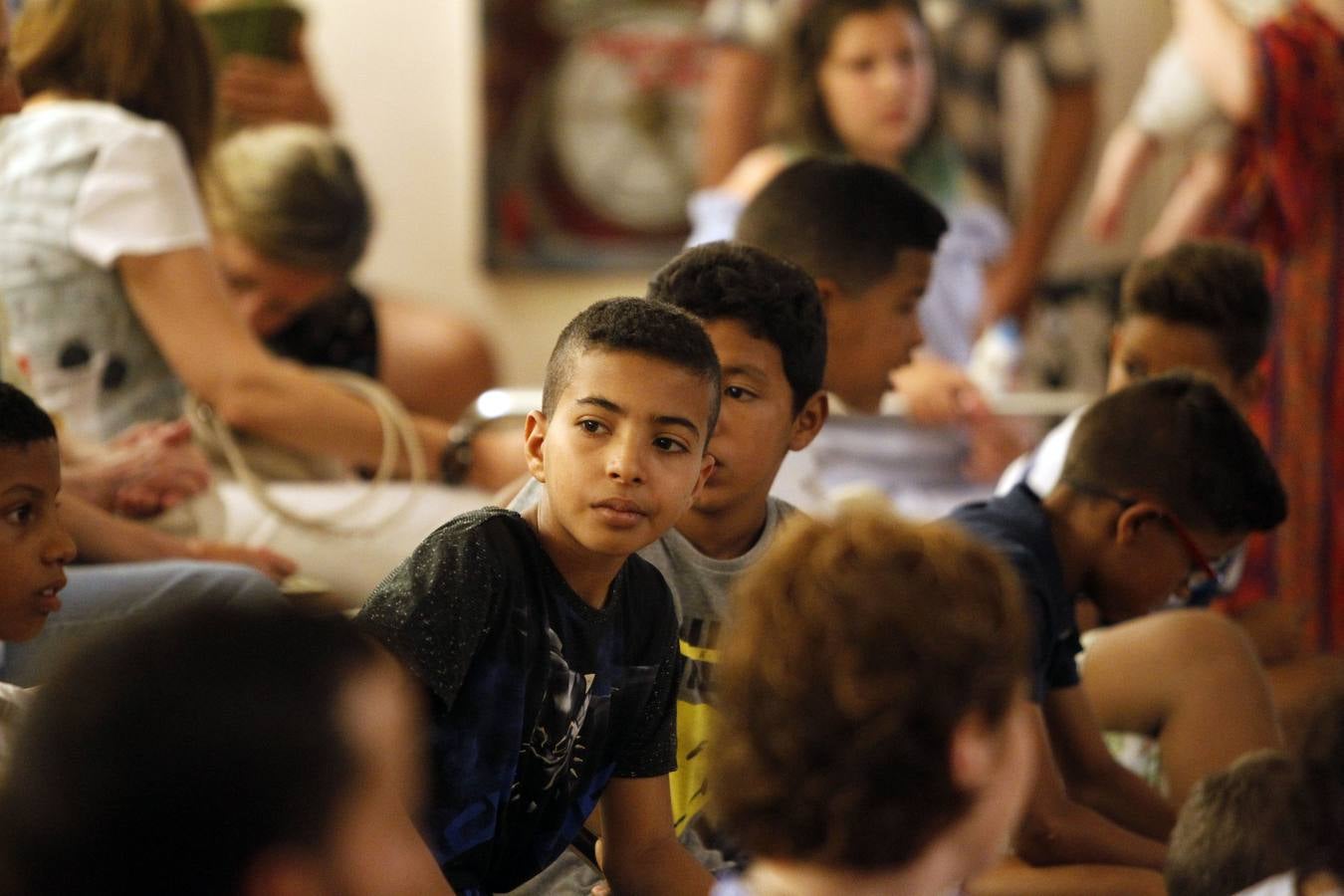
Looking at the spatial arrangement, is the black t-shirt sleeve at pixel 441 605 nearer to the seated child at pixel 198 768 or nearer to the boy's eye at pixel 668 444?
the boy's eye at pixel 668 444

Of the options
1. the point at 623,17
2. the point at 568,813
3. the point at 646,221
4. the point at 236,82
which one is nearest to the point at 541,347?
the point at 646,221

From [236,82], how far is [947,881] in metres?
2.37

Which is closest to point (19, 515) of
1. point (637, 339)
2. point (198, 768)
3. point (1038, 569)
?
point (637, 339)

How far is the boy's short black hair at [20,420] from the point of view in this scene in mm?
1507

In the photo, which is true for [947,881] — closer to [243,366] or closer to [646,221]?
[243,366]

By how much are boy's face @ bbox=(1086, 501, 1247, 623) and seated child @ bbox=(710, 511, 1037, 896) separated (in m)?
0.89

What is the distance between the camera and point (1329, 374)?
3531mm

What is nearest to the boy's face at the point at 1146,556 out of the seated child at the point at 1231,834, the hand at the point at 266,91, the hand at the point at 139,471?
the seated child at the point at 1231,834

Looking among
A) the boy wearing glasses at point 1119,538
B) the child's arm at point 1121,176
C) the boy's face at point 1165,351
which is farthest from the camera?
the child's arm at point 1121,176

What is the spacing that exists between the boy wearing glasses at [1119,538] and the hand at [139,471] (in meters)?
0.89

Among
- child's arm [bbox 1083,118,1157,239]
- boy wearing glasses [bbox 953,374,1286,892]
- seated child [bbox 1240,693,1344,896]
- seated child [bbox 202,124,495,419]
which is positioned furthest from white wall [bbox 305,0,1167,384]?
seated child [bbox 1240,693,1344,896]

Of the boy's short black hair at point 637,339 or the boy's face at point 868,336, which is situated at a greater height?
the boy's short black hair at point 637,339

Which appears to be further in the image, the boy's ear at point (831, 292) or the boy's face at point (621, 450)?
the boy's ear at point (831, 292)

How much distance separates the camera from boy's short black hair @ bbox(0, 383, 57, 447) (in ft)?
4.94
